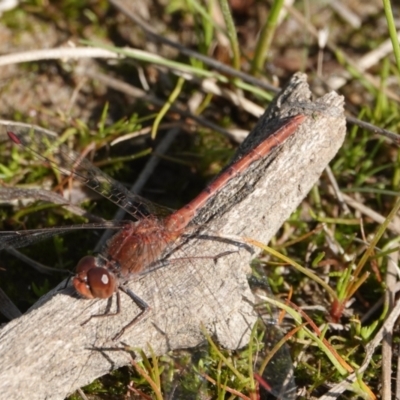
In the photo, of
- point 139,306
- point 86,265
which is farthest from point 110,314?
point 86,265

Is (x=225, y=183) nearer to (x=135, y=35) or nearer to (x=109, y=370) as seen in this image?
(x=109, y=370)

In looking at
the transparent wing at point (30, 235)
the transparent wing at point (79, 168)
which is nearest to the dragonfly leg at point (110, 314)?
the transparent wing at point (30, 235)

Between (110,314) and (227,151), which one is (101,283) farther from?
(227,151)

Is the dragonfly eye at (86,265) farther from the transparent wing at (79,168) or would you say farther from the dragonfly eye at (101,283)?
the transparent wing at (79,168)

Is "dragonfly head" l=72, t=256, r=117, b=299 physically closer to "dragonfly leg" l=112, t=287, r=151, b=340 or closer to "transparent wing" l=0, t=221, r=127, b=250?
"dragonfly leg" l=112, t=287, r=151, b=340

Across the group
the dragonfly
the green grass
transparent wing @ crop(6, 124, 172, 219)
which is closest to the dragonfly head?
the dragonfly

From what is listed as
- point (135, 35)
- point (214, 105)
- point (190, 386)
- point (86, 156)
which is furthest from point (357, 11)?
point (190, 386)
